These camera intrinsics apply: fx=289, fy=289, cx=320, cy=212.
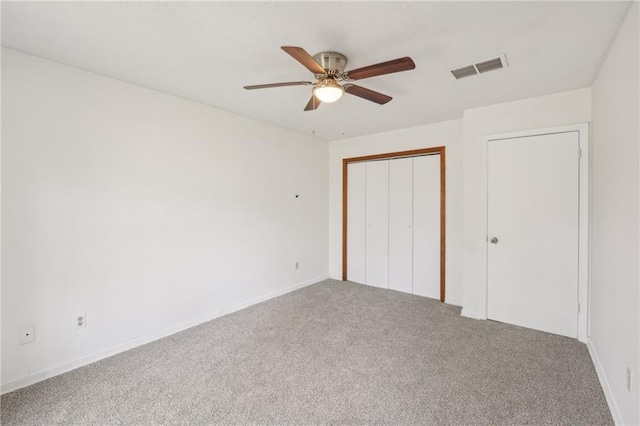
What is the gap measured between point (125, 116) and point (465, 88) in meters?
3.00

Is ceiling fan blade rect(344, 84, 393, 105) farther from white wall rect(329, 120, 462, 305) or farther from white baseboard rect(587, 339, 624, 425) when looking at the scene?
white baseboard rect(587, 339, 624, 425)

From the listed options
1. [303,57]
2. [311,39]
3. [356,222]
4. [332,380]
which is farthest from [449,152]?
[332,380]

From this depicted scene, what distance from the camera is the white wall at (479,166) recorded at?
9.26ft

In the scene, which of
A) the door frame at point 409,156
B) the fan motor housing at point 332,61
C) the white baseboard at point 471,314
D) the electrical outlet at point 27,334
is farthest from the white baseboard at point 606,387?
the electrical outlet at point 27,334

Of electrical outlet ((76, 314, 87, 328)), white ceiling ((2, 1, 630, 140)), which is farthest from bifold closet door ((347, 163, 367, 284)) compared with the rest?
electrical outlet ((76, 314, 87, 328))

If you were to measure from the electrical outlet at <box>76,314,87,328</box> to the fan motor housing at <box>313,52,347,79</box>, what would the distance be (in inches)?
101

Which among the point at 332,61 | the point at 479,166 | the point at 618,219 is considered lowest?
the point at 618,219

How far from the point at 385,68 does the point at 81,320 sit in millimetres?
2871

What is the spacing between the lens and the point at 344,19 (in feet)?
5.25

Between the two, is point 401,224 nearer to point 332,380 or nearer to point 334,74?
point 332,380

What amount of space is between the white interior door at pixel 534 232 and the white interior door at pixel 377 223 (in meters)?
1.45

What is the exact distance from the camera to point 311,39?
1.79m

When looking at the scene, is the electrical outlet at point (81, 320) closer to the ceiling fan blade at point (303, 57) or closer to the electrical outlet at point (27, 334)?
the electrical outlet at point (27, 334)

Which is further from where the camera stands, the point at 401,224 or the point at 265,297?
the point at 401,224
